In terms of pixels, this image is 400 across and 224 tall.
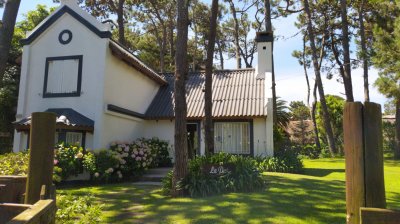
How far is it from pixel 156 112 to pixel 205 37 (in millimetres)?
17025

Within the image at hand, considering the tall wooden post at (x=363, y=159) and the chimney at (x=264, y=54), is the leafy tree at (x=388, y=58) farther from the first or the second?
the tall wooden post at (x=363, y=159)

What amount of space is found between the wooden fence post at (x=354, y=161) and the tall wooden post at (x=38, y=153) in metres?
2.93

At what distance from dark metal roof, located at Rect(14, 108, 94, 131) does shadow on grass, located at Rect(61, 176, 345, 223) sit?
4.07 meters

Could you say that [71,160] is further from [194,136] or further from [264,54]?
[264,54]

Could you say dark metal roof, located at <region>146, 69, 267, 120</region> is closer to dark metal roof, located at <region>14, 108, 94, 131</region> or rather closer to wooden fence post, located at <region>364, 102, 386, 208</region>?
dark metal roof, located at <region>14, 108, 94, 131</region>

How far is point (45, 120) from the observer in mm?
3629

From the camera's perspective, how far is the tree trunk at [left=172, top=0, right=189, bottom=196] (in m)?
9.06

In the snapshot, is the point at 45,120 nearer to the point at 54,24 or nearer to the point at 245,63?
the point at 54,24

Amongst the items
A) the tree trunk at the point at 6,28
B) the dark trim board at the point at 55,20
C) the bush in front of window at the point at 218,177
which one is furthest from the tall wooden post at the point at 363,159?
the dark trim board at the point at 55,20

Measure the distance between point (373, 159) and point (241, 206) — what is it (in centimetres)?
478

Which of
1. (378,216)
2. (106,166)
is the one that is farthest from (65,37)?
(378,216)

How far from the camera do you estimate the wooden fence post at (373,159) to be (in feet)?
9.82

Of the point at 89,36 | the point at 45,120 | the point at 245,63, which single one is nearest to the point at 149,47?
the point at 245,63

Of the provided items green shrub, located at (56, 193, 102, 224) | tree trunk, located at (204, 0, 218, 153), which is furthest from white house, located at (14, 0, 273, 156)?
green shrub, located at (56, 193, 102, 224)
